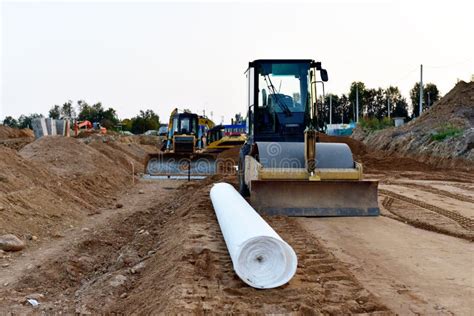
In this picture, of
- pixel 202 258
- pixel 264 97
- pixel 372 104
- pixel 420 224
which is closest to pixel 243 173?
pixel 264 97

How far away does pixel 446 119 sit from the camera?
91.8ft

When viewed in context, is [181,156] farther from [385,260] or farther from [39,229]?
[385,260]

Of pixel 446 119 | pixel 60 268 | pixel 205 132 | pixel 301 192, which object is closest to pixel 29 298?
pixel 60 268

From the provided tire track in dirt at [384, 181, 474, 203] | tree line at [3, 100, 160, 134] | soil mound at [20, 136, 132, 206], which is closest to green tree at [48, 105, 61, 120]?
tree line at [3, 100, 160, 134]

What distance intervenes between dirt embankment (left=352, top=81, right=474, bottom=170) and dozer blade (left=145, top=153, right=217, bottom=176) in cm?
1042

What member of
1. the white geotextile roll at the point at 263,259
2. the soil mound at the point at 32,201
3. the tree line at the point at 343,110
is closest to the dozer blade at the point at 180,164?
the soil mound at the point at 32,201

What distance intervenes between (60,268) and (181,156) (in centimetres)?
1200

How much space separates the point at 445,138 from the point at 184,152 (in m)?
12.3

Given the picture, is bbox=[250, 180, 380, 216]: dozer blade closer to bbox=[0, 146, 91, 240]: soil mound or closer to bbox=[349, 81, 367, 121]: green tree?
bbox=[0, 146, 91, 240]: soil mound

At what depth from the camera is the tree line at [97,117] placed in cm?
7288

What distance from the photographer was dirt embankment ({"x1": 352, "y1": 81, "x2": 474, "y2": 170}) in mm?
21672

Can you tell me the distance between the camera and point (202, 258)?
5.96m

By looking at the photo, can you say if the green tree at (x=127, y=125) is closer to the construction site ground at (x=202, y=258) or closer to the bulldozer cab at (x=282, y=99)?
the construction site ground at (x=202, y=258)

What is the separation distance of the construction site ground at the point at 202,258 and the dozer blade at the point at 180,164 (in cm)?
490
